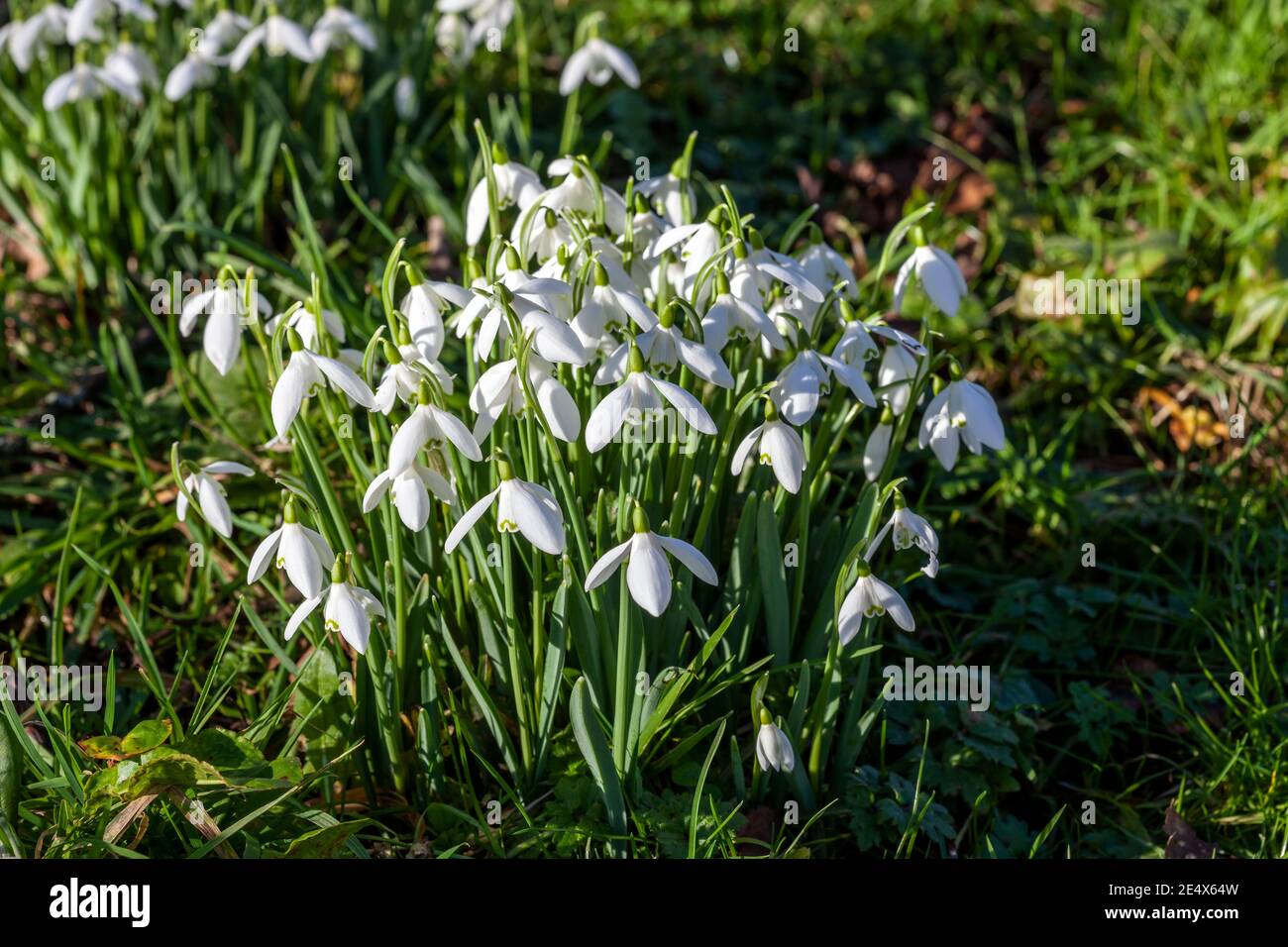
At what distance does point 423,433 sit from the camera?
1.70 meters

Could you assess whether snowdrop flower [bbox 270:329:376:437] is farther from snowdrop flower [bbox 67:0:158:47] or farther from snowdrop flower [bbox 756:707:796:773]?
snowdrop flower [bbox 67:0:158:47]

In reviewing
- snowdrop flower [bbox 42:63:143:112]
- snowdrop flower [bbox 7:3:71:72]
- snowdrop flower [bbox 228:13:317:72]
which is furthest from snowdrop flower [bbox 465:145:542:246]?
snowdrop flower [bbox 7:3:71:72]

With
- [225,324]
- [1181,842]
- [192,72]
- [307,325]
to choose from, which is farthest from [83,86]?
[1181,842]

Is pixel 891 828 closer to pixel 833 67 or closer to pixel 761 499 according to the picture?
pixel 761 499

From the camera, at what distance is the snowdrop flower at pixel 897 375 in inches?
83.4

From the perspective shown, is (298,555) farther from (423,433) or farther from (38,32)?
(38,32)

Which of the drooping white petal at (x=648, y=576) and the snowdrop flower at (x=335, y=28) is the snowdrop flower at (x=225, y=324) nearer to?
the drooping white petal at (x=648, y=576)

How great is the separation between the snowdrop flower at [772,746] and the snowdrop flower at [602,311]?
0.59 m

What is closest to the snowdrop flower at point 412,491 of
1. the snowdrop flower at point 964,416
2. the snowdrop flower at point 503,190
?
the snowdrop flower at point 503,190

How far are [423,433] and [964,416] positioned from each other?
0.82 metres

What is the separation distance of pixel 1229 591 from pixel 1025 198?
161 centimetres

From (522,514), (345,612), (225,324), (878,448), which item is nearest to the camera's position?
(522,514)

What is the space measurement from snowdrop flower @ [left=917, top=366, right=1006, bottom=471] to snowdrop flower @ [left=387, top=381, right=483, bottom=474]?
2.38ft
